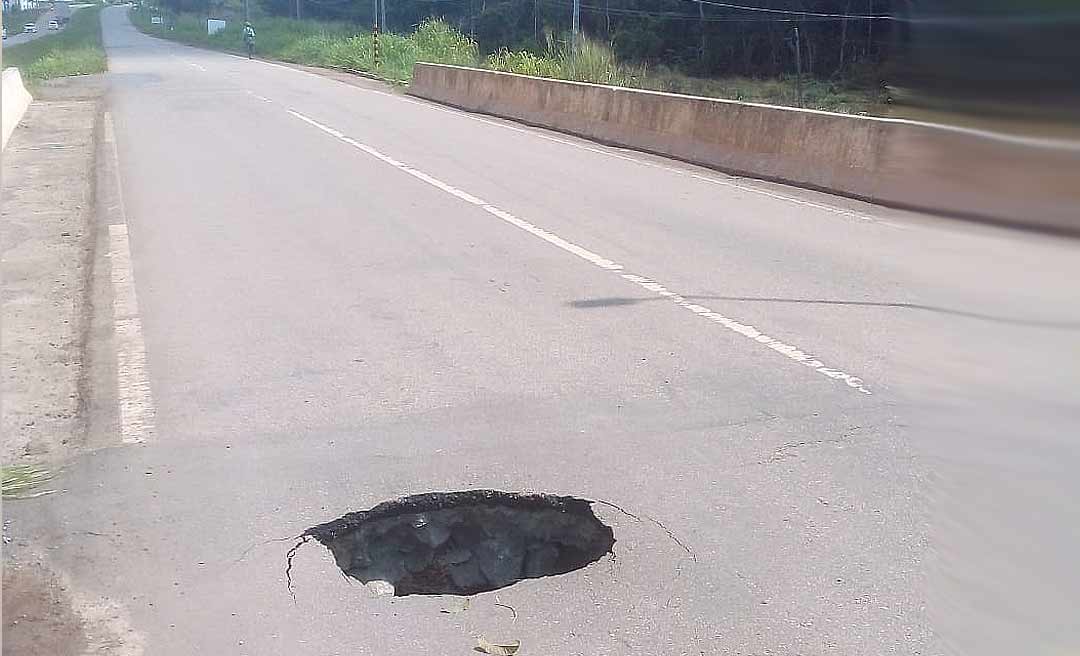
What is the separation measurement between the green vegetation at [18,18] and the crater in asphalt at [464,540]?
102770 mm

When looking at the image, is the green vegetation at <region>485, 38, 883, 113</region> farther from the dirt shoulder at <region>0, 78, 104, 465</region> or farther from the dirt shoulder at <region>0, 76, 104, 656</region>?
the dirt shoulder at <region>0, 76, 104, 656</region>

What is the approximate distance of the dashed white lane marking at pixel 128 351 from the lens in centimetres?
580

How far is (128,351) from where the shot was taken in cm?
708

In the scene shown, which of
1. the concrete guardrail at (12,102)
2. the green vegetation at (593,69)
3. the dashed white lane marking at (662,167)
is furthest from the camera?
the green vegetation at (593,69)

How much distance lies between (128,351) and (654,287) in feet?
12.0

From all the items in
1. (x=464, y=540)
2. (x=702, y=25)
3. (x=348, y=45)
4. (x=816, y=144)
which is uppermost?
(x=702, y=25)

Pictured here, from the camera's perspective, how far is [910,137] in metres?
1.17

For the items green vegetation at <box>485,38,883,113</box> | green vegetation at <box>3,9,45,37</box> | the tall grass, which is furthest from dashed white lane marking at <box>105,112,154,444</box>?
green vegetation at <box>3,9,45,37</box>

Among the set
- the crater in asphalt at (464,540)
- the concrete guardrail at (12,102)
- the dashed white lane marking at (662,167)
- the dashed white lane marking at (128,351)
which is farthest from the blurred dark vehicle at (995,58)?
the concrete guardrail at (12,102)

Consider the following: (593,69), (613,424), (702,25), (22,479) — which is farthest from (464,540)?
(702,25)

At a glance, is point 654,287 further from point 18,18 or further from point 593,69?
point 18,18

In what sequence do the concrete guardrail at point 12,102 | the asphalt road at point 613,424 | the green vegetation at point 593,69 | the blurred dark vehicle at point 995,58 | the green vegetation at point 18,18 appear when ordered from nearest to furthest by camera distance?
1. the blurred dark vehicle at point 995,58
2. the asphalt road at point 613,424
3. the concrete guardrail at point 12,102
4. the green vegetation at point 593,69
5. the green vegetation at point 18,18

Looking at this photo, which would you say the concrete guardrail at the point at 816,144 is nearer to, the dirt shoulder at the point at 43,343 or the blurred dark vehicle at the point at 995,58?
the blurred dark vehicle at the point at 995,58

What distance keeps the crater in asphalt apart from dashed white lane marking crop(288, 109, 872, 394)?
2179mm
